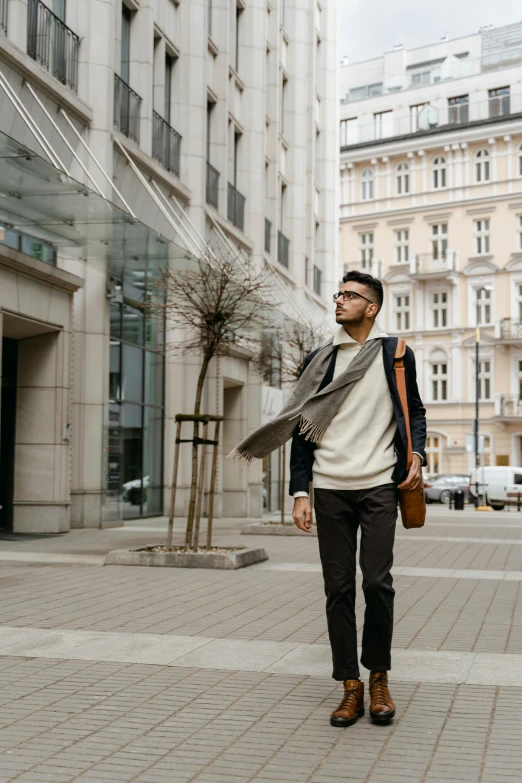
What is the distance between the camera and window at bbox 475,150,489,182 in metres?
64.0

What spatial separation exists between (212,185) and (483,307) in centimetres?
3935

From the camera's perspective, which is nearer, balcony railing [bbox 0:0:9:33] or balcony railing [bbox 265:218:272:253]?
balcony railing [bbox 0:0:9:33]

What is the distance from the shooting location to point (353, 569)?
541 centimetres

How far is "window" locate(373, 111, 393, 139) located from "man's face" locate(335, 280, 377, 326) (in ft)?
215

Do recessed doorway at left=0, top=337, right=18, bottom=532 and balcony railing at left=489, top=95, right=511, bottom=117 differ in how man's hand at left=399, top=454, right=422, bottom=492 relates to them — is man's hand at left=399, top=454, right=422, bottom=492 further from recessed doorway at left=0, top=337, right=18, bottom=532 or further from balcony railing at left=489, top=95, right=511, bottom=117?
balcony railing at left=489, top=95, right=511, bottom=117

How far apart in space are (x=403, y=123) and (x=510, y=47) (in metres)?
8.30

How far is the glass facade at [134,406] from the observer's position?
2094cm

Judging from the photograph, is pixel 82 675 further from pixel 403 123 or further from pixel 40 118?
pixel 403 123

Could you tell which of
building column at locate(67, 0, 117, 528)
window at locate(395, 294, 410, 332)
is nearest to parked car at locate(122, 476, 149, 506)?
building column at locate(67, 0, 117, 528)

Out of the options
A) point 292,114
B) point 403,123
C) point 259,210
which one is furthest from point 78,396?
point 403,123

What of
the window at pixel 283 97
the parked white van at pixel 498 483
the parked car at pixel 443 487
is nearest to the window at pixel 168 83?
the window at pixel 283 97

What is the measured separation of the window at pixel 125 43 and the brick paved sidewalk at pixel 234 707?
14.7m

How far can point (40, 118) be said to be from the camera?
1731cm

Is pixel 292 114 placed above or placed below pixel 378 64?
below
